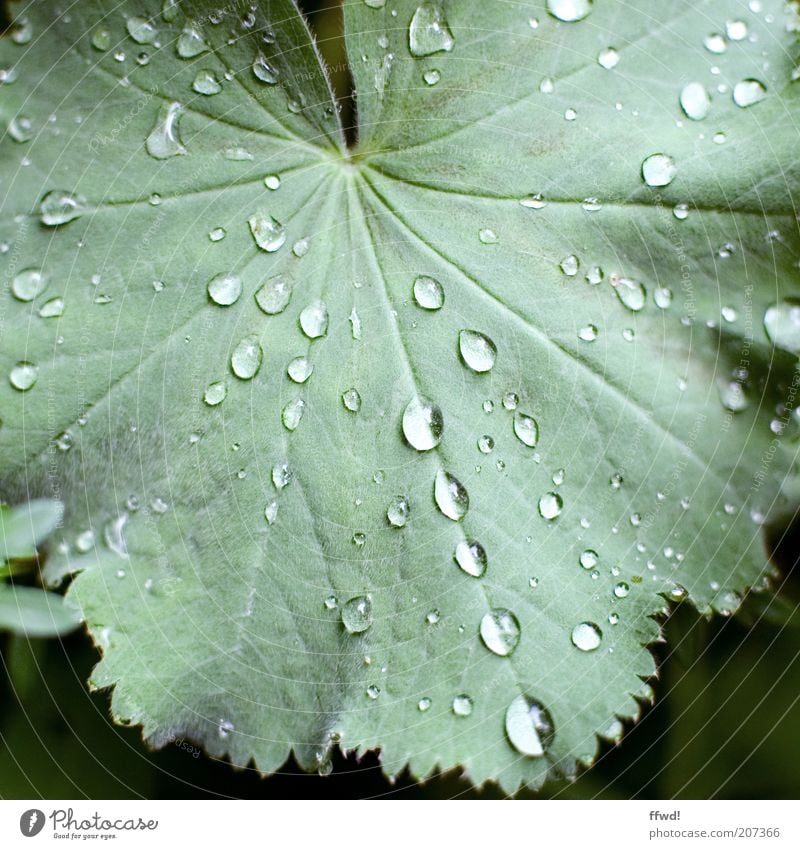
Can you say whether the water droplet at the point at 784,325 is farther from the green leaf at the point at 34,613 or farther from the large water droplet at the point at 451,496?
the green leaf at the point at 34,613

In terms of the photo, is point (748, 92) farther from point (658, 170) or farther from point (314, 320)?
point (314, 320)

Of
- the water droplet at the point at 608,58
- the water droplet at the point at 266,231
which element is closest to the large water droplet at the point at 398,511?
the water droplet at the point at 266,231

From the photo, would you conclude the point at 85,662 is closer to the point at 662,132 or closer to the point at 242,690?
the point at 242,690

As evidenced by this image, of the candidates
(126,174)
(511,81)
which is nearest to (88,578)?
(126,174)

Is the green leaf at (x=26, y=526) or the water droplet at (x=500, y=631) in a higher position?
the green leaf at (x=26, y=526)

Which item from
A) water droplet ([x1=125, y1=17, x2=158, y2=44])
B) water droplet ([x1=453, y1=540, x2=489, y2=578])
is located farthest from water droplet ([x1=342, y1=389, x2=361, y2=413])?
water droplet ([x1=125, y1=17, x2=158, y2=44])

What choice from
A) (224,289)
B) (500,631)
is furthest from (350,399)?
(500,631)
